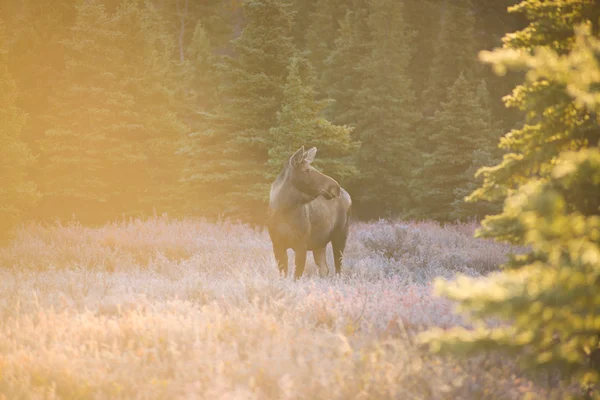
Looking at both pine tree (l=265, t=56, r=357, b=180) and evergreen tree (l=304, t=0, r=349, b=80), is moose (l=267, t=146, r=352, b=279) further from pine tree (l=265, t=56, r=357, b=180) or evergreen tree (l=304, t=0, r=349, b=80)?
evergreen tree (l=304, t=0, r=349, b=80)

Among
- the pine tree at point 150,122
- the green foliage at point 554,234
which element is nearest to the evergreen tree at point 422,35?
the pine tree at point 150,122

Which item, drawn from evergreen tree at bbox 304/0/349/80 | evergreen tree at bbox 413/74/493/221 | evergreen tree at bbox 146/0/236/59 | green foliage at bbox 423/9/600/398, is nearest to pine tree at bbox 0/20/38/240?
green foliage at bbox 423/9/600/398

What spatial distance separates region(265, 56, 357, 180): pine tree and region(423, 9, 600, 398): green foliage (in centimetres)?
1209

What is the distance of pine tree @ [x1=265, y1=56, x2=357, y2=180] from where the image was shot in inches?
644

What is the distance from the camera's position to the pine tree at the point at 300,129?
16359mm

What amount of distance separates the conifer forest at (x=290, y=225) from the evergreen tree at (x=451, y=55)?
0.16m

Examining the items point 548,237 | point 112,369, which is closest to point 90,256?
point 112,369

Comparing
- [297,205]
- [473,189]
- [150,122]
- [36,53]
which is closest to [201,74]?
[150,122]

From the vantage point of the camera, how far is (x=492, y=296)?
268cm

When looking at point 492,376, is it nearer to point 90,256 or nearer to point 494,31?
point 90,256

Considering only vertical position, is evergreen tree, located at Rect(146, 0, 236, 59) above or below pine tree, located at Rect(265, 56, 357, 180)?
above

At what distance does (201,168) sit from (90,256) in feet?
25.2

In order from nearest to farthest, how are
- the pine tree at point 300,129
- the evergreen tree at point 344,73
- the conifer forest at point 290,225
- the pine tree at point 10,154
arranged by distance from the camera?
the conifer forest at point 290,225 → the pine tree at point 10,154 → the pine tree at point 300,129 → the evergreen tree at point 344,73

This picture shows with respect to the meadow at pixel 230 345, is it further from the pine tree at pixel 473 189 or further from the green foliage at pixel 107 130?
the pine tree at pixel 473 189
